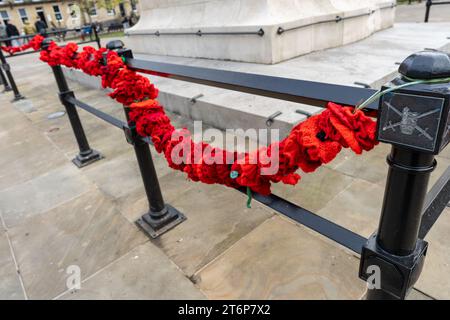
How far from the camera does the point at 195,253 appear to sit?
8.20 ft

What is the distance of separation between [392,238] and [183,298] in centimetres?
148

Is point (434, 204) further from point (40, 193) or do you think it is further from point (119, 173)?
point (40, 193)

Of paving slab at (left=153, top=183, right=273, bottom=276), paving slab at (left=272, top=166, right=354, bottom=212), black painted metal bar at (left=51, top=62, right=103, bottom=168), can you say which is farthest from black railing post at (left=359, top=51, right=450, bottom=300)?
black painted metal bar at (left=51, top=62, right=103, bottom=168)

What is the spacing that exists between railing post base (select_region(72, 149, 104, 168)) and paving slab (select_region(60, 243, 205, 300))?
2.09m

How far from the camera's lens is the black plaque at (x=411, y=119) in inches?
31.4

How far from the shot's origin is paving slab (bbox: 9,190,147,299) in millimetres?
2453

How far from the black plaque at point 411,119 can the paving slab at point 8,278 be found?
101 inches

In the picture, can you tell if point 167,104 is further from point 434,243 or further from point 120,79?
point 434,243

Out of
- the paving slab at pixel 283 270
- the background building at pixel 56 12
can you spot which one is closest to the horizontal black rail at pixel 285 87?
the paving slab at pixel 283 270

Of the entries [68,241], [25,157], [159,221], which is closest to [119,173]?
[68,241]

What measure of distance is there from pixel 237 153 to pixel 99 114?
2.22 meters

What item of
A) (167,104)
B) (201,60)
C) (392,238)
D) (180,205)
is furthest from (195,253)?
(201,60)

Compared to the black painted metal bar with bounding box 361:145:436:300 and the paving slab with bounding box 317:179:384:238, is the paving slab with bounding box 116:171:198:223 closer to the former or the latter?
the paving slab with bounding box 317:179:384:238

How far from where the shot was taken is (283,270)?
2.24 m
